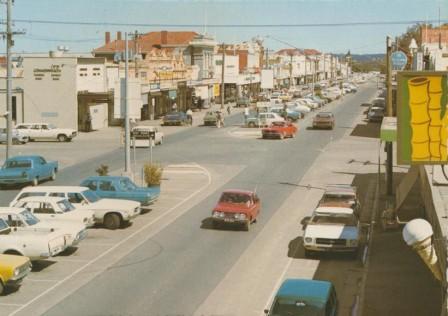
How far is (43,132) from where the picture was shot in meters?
57.5

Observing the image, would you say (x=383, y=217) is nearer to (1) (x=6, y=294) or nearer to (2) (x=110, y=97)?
(1) (x=6, y=294)

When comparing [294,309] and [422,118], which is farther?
[294,309]

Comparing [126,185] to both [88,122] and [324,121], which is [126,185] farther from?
[324,121]

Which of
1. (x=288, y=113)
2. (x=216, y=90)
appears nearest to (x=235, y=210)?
(x=288, y=113)

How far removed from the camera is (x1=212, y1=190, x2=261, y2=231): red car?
26.6 m

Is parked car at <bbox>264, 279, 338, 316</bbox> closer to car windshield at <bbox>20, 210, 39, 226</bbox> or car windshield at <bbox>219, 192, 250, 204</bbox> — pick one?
car windshield at <bbox>20, 210, 39, 226</bbox>

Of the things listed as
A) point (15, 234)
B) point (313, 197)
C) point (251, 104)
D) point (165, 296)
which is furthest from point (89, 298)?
point (251, 104)

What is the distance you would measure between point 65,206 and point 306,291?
11486 millimetres

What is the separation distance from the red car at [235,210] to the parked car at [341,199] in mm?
2478

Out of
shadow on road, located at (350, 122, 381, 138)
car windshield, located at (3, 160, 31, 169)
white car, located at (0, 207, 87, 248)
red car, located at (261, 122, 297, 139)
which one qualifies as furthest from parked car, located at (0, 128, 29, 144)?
white car, located at (0, 207, 87, 248)

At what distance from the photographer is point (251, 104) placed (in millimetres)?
106188

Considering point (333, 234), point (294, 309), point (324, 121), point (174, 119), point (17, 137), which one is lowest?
point (294, 309)

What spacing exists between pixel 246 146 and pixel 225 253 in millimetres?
30807

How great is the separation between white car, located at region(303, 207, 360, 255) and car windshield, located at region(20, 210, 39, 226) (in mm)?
7895
